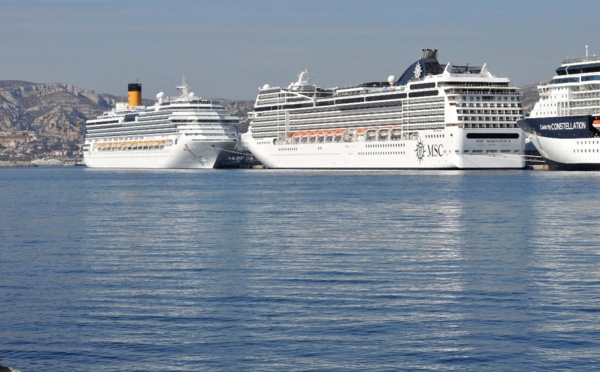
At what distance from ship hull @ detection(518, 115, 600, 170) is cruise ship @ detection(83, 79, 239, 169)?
151ft

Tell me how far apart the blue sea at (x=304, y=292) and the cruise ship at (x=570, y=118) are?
4161 cm

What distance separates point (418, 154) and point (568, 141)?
16097mm

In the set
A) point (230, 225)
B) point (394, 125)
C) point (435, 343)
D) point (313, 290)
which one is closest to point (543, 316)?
point (435, 343)

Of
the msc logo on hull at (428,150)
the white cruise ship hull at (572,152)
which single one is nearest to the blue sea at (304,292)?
the white cruise ship hull at (572,152)

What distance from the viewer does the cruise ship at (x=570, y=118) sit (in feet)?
273

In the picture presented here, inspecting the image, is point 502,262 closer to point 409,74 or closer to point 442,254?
point 442,254

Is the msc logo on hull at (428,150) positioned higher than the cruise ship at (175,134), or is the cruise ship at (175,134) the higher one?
the cruise ship at (175,134)

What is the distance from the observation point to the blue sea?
1670 centimetres

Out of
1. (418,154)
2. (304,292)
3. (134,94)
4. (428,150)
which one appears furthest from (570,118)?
(134,94)

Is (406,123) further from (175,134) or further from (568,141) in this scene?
(175,134)

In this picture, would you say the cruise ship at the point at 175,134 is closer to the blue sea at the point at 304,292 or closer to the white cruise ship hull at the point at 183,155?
the white cruise ship hull at the point at 183,155

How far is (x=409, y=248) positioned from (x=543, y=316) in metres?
10.7

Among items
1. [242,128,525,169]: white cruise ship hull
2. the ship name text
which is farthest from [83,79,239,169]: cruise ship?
the ship name text

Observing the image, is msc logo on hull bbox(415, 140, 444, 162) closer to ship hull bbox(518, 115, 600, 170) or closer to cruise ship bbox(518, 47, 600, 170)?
cruise ship bbox(518, 47, 600, 170)
